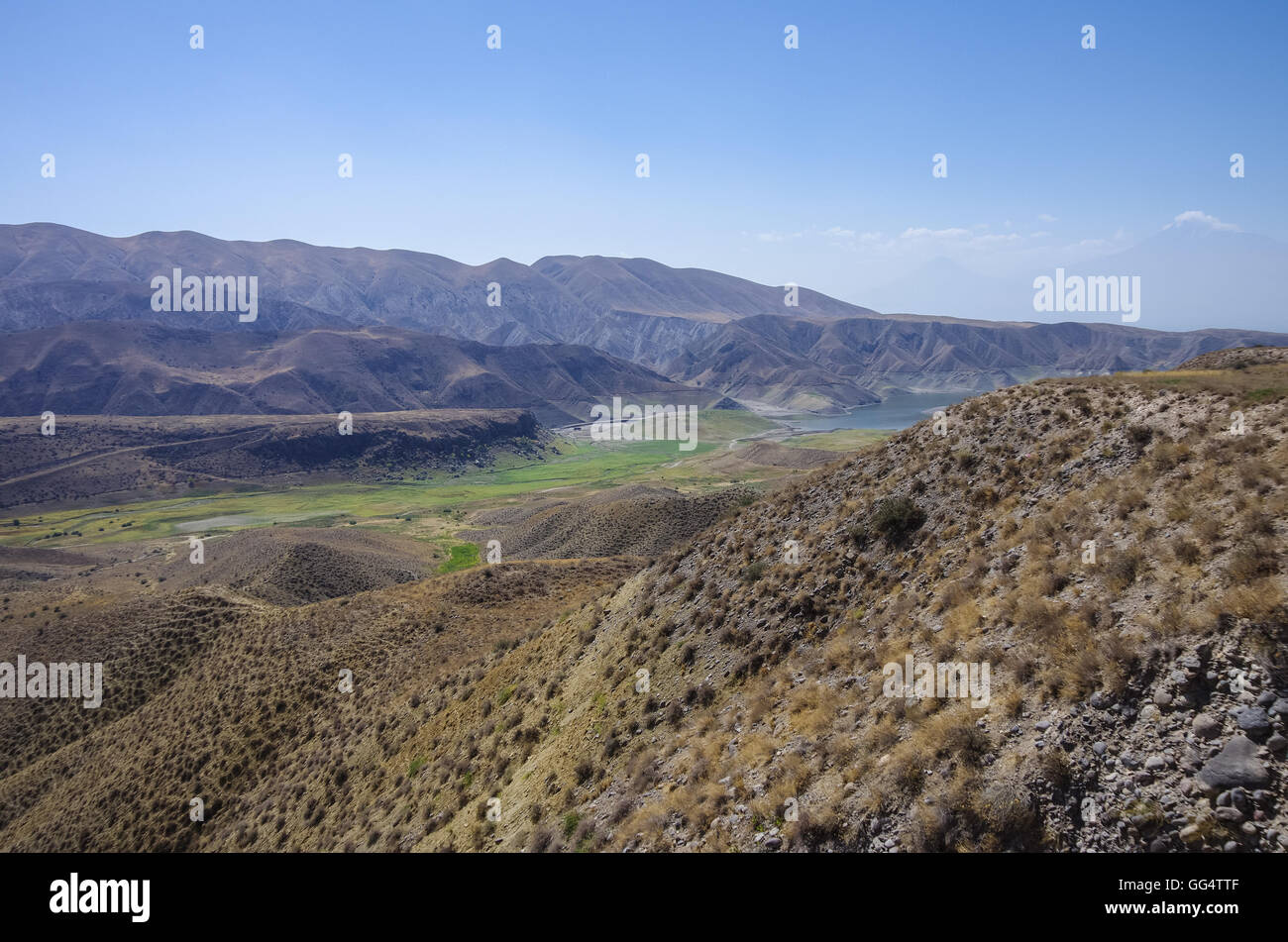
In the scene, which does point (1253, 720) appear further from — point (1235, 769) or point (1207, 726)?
point (1235, 769)

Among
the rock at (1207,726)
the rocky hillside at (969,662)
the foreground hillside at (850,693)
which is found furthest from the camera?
the foreground hillside at (850,693)

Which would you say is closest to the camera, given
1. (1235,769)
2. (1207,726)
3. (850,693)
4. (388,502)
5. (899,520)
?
(1235,769)

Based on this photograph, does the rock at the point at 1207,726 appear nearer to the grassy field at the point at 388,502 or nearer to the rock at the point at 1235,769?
the rock at the point at 1235,769

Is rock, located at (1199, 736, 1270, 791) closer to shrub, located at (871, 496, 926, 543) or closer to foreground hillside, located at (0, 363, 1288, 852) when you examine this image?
foreground hillside, located at (0, 363, 1288, 852)

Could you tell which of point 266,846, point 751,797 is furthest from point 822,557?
point 266,846

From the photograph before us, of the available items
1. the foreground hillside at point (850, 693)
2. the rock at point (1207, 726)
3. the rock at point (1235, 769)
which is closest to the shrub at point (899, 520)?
the foreground hillside at point (850, 693)

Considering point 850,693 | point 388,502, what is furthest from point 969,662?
point 388,502

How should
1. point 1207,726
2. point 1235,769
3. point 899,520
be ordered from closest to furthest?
point 1235,769 < point 1207,726 < point 899,520
